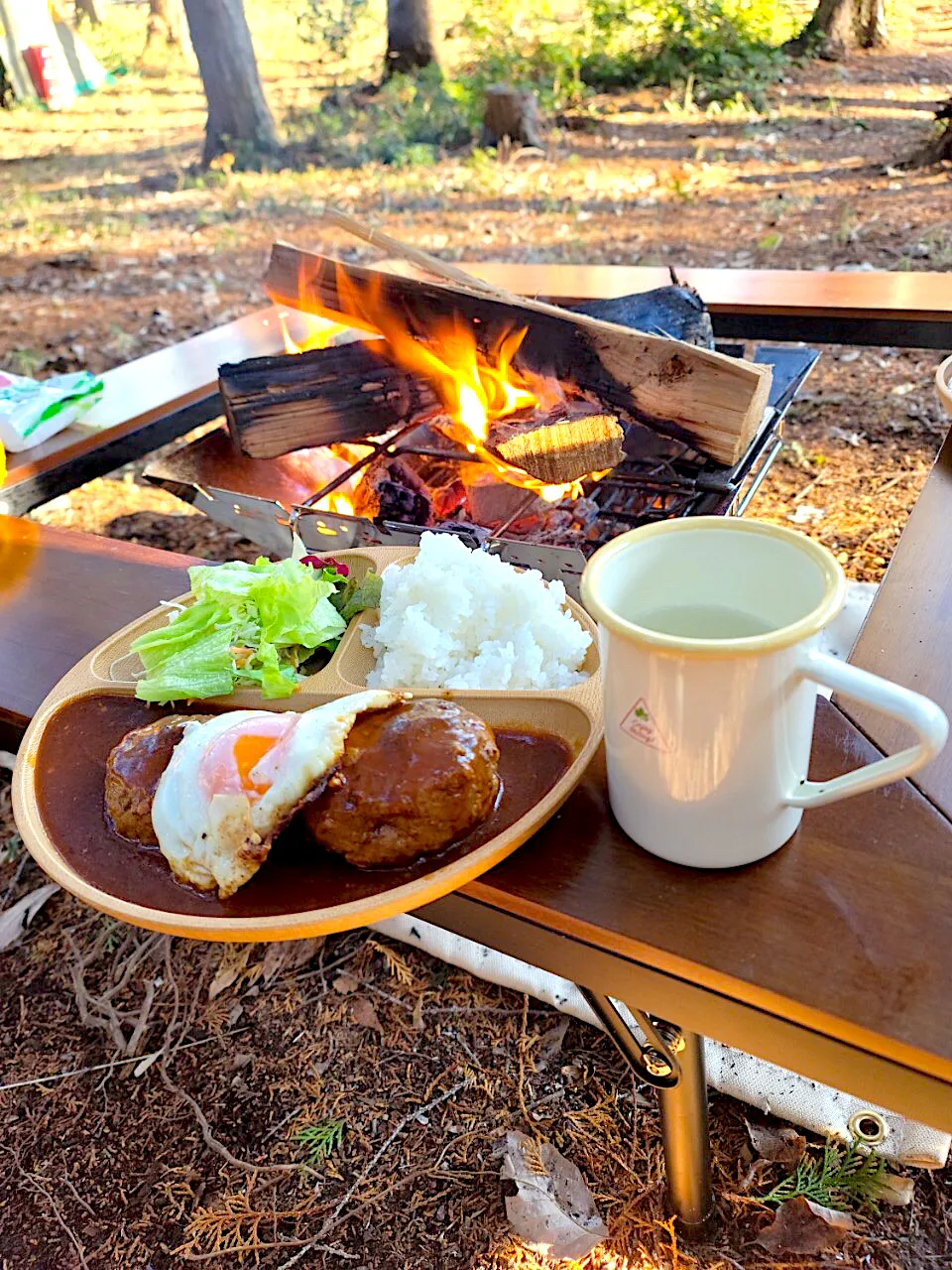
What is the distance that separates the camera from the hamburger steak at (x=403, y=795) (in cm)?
113

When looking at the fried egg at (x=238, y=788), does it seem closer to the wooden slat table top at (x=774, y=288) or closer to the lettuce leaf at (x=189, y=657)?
the lettuce leaf at (x=189, y=657)

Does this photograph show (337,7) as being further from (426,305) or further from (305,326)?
(426,305)

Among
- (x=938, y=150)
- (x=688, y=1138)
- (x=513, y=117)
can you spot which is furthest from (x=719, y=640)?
(x=513, y=117)

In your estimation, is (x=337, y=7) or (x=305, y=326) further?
(x=337, y=7)

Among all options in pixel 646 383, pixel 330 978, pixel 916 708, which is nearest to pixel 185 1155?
pixel 330 978

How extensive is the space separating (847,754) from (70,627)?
1.39 m

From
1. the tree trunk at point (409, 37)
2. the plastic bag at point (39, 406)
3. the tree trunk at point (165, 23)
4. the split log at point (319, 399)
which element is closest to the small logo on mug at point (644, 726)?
the split log at point (319, 399)

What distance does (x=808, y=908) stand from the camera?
111cm

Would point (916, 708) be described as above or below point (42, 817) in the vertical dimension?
above

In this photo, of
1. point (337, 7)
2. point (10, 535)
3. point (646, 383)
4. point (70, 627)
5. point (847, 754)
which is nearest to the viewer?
point (847, 754)

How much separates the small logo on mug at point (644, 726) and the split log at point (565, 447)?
1439 millimetres

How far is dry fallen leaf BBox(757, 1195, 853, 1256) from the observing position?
1.71 metres

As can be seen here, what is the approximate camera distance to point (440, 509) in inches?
107

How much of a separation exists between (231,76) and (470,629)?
9987mm
